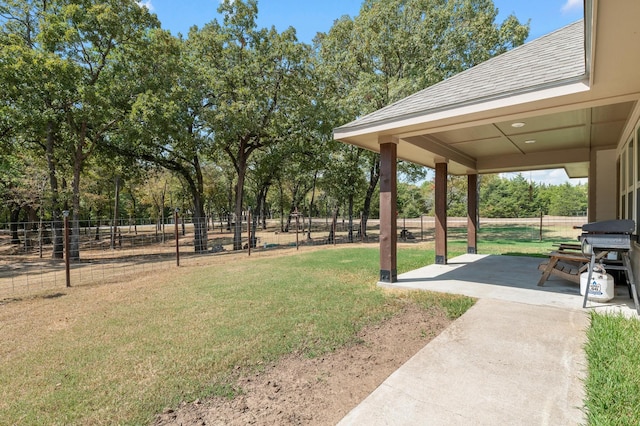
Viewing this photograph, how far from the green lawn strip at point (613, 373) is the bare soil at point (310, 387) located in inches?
50.0

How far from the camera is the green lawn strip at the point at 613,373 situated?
1.89 m

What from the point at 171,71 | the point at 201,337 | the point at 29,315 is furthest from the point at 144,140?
the point at 201,337

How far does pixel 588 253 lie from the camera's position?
4125 millimetres

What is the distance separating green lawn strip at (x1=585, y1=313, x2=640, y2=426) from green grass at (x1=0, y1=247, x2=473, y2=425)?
1.39m

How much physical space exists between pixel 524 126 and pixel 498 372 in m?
4.61

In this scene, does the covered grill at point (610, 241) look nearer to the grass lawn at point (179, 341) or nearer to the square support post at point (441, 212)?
the grass lawn at point (179, 341)

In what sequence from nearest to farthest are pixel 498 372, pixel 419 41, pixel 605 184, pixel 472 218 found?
pixel 498 372
pixel 605 184
pixel 472 218
pixel 419 41

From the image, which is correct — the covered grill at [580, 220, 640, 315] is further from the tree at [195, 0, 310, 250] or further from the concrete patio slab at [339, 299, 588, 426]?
the tree at [195, 0, 310, 250]

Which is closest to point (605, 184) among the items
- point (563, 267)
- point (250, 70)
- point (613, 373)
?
point (563, 267)

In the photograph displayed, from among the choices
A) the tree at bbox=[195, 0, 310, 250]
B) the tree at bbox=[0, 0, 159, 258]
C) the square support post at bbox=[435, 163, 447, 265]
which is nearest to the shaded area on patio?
the square support post at bbox=[435, 163, 447, 265]

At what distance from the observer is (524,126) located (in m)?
5.48

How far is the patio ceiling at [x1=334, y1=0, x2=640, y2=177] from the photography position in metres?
2.63

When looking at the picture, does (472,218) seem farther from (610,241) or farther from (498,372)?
(498,372)

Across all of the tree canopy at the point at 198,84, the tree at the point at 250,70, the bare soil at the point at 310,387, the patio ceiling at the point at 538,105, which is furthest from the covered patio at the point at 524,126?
the tree at the point at 250,70
